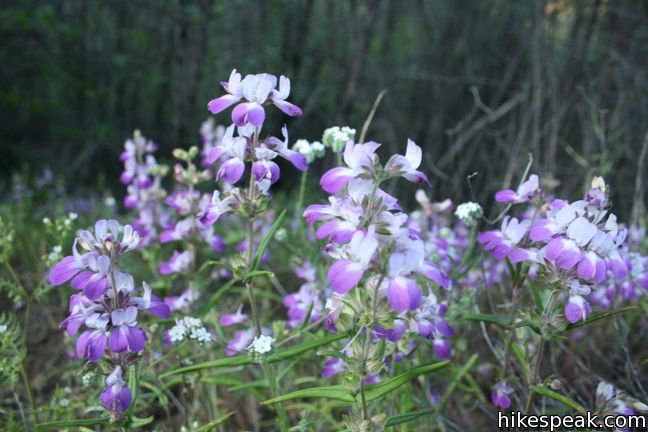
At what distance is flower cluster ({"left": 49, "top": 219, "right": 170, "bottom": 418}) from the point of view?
1.67 m

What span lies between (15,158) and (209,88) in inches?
89.9

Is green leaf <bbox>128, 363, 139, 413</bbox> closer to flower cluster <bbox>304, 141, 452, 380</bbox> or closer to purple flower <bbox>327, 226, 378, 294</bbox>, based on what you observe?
flower cluster <bbox>304, 141, 452, 380</bbox>

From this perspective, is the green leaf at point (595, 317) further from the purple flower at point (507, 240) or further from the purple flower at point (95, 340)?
the purple flower at point (95, 340)

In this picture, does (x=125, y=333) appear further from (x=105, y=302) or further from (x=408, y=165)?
(x=408, y=165)

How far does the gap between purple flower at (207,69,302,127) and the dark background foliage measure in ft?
12.5

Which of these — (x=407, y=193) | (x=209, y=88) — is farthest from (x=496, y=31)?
(x=209, y=88)

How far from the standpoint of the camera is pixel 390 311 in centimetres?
158

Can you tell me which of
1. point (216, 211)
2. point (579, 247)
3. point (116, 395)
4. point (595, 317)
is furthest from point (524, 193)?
point (116, 395)

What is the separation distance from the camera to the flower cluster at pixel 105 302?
65.7 inches

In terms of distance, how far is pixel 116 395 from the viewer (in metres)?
1.77

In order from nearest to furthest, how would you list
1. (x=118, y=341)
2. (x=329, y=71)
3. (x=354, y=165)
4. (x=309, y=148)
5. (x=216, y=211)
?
(x=354, y=165)
(x=118, y=341)
(x=216, y=211)
(x=309, y=148)
(x=329, y=71)

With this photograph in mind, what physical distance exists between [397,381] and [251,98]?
90 centimetres

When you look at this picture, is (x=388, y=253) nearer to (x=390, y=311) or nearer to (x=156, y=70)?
(x=390, y=311)

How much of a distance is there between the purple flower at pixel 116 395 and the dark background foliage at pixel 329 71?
13.1ft
